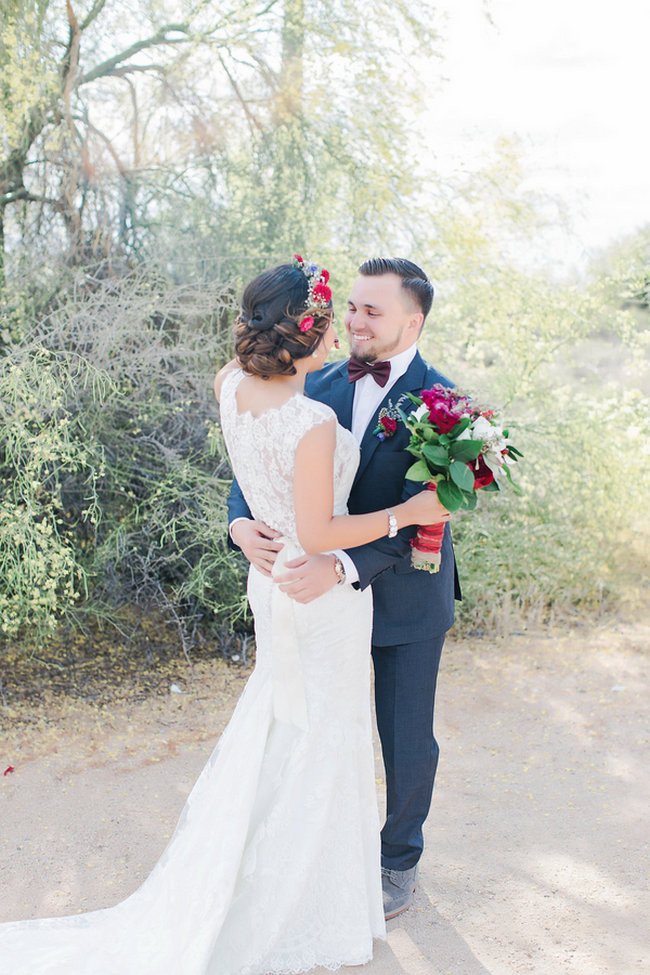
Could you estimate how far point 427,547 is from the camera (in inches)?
96.7

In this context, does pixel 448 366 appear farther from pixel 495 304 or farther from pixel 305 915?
pixel 305 915

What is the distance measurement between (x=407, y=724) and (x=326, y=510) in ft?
3.01

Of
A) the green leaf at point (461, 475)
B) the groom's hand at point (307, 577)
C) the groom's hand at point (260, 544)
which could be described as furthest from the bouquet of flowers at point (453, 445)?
the groom's hand at point (260, 544)

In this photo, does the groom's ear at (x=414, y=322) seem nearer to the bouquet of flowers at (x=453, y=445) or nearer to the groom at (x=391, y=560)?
the groom at (x=391, y=560)

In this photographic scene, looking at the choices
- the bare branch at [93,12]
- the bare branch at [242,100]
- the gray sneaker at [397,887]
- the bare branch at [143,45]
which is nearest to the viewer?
the gray sneaker at [397,887]

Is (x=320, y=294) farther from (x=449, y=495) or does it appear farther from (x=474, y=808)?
(x=474, y=808)

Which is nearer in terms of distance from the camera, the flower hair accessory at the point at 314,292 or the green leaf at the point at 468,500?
the flower hair accessory at the point at 314,292

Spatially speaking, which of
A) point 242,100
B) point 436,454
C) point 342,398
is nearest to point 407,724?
point 436,454

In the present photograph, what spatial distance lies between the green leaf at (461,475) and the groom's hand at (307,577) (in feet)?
1.33

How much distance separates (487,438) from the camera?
2289 millimetres

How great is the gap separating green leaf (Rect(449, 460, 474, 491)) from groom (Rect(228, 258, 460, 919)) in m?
0.21

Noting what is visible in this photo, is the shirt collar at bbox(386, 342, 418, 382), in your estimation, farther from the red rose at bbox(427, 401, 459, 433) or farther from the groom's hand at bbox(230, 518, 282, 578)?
the groom's hand at bbox(230, 518, 282, 578)

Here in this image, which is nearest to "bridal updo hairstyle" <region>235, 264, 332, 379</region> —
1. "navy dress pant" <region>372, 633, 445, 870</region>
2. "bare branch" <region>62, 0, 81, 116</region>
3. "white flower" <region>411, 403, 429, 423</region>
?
"white flower" <region>411, 403, 429, 423</region>

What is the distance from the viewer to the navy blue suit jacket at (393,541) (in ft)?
8.03
